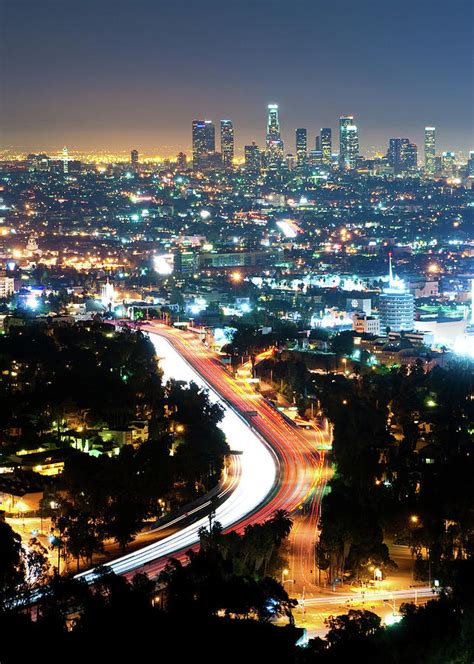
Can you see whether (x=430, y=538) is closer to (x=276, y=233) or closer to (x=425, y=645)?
(x=425, y=645)

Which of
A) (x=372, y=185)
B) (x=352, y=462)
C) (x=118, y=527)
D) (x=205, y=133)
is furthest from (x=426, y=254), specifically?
(x=118, y=527)

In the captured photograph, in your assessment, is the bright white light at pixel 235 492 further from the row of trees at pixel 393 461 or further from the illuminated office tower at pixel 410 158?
the illuminated office tower at pixel 410 158

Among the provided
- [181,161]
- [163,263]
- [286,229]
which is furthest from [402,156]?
[163,263]

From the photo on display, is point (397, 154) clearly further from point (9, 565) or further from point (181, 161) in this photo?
point (9, 565)

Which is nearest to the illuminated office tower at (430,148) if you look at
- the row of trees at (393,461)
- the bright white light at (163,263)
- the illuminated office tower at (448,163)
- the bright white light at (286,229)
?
the illuminated office tower at (448,163)

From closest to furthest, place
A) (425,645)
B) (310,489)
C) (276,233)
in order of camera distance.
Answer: (425,645) < (310,489) < (276,233)

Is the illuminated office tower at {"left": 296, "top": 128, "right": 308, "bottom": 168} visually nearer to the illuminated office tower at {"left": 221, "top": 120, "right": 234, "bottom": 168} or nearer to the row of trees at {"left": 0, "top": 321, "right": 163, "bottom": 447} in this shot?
the illuminated office tower at {"left": 221, "top": 120, "right": 234, "bottom": 168}

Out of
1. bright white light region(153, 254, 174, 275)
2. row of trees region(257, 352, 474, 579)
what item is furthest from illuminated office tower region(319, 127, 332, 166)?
row of trees region(257, 352, 474, 579)
